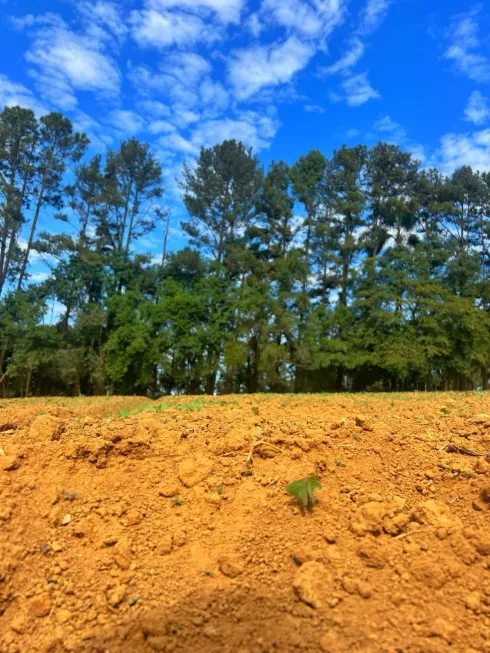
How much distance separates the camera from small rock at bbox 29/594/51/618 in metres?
2.59

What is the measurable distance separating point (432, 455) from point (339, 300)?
2952 cm

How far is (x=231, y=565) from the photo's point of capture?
2.72m

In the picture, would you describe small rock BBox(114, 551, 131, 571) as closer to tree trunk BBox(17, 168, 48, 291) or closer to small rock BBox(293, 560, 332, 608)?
small rock BBox(293, 560, 332, 608)

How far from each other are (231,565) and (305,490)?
72cm

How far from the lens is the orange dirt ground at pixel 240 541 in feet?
7.77

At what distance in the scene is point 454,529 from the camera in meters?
2.86

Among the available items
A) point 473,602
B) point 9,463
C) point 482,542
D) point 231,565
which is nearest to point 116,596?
point 231,565

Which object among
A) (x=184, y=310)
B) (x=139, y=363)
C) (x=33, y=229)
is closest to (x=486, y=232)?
(x=184, y=310)

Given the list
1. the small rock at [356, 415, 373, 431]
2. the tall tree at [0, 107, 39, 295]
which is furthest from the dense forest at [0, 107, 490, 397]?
the small rock at [356, 415, 373, 431]

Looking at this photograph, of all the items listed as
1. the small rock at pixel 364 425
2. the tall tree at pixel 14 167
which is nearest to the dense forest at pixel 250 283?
the tall tree at pixel 14 167

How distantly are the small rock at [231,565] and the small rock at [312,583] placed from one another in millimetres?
348

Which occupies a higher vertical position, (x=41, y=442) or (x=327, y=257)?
(x=327, y=257)

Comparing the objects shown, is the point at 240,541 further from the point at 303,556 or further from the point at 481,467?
the point at 481,467

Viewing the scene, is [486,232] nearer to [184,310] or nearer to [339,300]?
[339,300]
